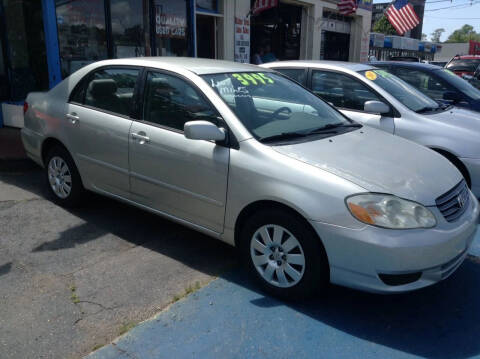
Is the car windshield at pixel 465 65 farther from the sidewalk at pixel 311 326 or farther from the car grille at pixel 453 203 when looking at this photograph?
the sidewalk at pixel 311 326

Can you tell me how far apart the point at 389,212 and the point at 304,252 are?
1.99 feet

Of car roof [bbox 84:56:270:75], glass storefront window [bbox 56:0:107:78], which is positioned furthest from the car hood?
glass storefront window [bbox 56:0:107:78]

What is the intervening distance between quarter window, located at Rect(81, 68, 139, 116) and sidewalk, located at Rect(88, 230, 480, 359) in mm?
1882

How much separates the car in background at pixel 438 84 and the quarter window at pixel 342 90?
1.61 m

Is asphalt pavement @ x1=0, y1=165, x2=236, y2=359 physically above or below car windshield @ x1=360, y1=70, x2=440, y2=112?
below

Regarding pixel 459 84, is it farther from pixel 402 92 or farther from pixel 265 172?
pixel 265 172

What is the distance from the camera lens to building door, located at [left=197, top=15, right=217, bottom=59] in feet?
39.8

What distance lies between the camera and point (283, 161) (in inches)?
122

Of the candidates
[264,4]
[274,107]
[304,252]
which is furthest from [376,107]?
[264,4]

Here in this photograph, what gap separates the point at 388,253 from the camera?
2711 mm

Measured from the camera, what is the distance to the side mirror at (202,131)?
322 centimetres

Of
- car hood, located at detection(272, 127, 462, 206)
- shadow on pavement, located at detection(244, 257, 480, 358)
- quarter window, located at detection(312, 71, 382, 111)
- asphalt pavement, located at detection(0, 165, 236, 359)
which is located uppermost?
quarter window, located at detection(312, 71, 382, 111)

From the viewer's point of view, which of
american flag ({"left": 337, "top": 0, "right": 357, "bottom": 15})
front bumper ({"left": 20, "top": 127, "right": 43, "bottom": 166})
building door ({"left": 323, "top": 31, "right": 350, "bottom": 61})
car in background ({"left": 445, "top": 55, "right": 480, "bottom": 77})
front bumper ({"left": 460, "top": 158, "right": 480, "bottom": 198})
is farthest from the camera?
building door ({"left": 323, "top": 31, "right": 350, "bottom": 61})

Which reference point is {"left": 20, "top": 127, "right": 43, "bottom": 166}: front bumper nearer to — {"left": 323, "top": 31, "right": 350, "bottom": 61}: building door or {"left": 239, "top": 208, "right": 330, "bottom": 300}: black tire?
{"left": 239, "top": 208, "right": 330, "bottom": 300}: black tire
